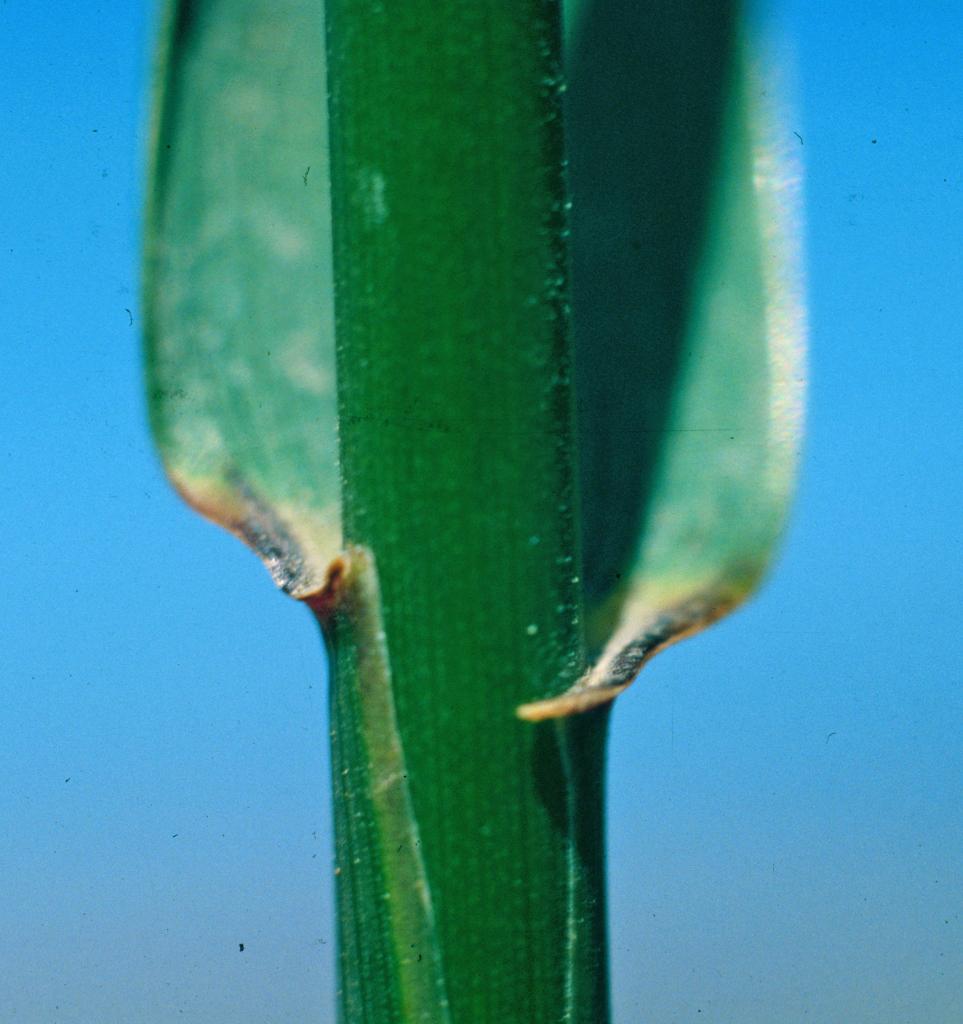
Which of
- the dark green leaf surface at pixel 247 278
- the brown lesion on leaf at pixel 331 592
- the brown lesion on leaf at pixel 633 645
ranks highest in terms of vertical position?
the dark green leaf surface at pixel 247 278

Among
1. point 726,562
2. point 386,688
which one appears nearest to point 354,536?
point 386,688

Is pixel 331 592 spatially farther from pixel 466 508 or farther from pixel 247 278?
pixel 247 278

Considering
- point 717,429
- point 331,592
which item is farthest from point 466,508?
point 717,429

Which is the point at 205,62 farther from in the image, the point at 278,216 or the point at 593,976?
the point at 593,976

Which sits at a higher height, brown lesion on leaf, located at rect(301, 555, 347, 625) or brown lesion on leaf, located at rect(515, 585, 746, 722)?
brown lesion on leaf, located at rect(301, 555, 347, 625)

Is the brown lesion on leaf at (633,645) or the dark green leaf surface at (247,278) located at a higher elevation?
the dark green leaf surface at (247,278)
